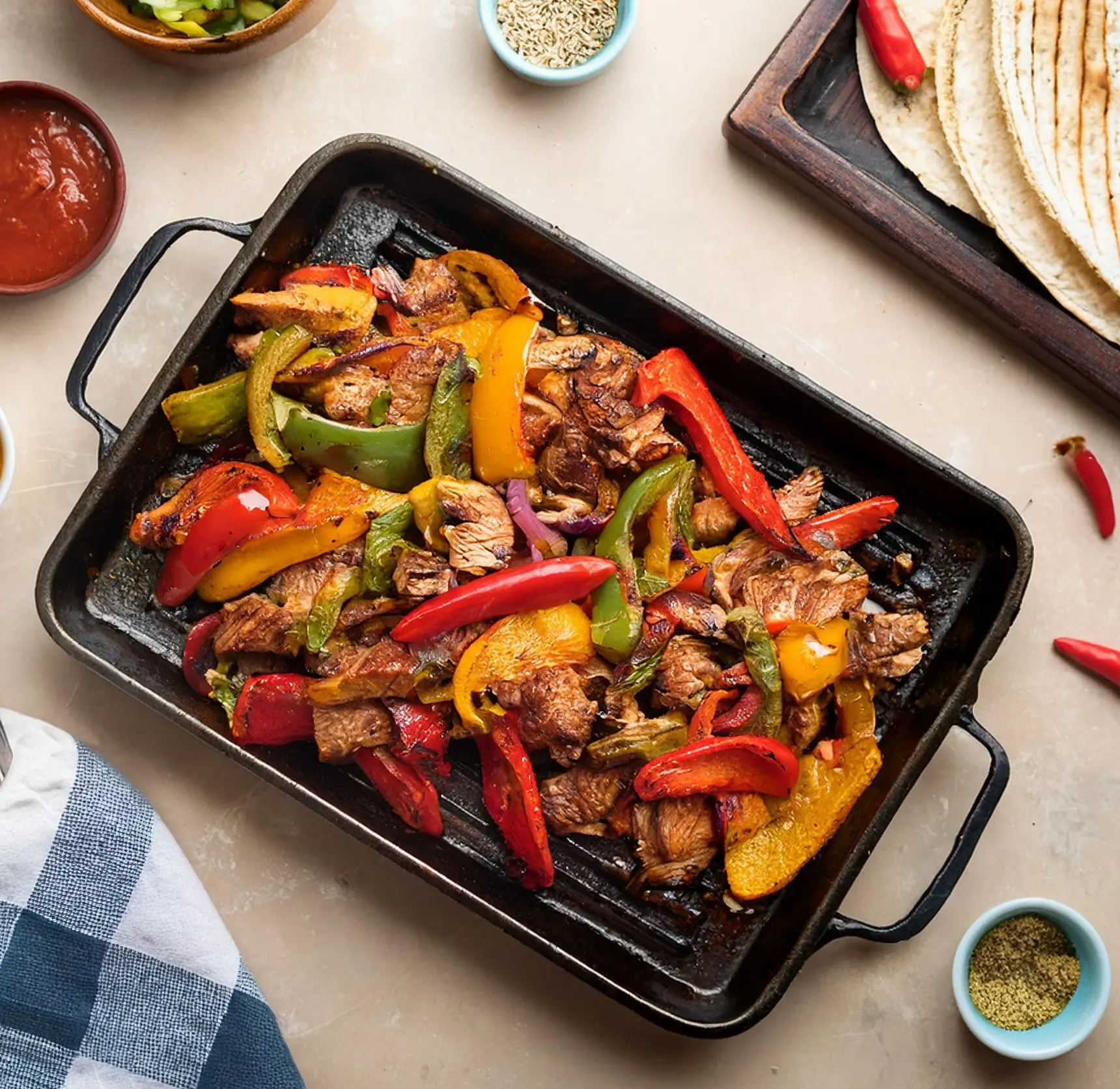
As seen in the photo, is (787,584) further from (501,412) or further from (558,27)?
(558,27)

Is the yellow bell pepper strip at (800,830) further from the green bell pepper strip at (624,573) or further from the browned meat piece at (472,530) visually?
the browned meat piece at (472,530)

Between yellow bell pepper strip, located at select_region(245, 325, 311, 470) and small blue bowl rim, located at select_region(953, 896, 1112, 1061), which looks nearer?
yellow bell pepper strip, located at select_region(245, 325, 311, 470)

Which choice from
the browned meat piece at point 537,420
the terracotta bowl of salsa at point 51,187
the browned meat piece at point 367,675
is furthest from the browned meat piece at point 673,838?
the terracotta bowl of salsa at point 51,187

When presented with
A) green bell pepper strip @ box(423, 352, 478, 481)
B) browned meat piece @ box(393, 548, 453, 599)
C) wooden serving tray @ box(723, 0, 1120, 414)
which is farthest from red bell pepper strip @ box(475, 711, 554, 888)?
wooden serving tray @ box(723, 0, 1120, 414)

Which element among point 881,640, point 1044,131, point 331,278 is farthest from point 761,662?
point 1044,131

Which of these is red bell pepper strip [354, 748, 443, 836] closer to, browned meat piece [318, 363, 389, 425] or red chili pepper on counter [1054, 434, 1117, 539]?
browned meat piece [318, 363, 389, 425]

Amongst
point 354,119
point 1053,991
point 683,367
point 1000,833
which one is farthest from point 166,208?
point 1053,991

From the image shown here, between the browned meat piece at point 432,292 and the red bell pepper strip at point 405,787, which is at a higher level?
the browned meat piece at point 432,292

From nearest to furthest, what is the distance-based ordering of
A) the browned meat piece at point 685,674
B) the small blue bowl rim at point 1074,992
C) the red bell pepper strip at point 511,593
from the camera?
the red bell pepper strip at point 511,593 → the browned meat piece at point 685,674 → the small blue bowl rim at point 1074,992
